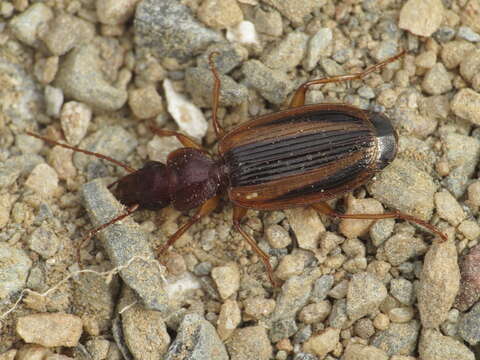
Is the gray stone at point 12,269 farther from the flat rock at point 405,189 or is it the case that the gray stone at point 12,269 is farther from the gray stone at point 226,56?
the flat rock at point 405,189

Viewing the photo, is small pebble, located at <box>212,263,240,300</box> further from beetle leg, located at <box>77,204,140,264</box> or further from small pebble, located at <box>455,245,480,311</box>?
small pebble, located at <box>455,245,480,311</box>

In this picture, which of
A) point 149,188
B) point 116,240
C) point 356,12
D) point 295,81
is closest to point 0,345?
point 116,240

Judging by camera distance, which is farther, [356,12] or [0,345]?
[356,12]

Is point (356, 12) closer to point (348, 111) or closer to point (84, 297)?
point (348, 111)

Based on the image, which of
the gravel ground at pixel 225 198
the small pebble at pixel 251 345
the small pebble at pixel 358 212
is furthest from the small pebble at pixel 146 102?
the small pebble at pixel 251 345

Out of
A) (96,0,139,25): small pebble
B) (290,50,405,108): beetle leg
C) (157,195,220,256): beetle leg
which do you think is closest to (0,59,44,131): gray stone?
(96,0,139,25): small pebble

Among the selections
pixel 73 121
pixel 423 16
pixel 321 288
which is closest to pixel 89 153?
pixel 73 121

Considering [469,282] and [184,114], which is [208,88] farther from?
[469,282]
